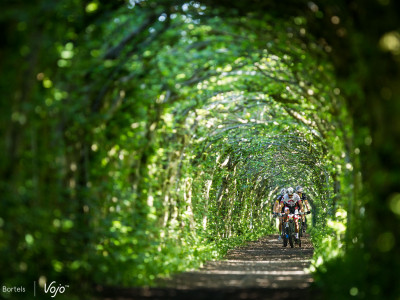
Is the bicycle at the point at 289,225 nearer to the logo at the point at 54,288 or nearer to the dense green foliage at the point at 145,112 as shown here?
the dense green foliage at the point at 145,112

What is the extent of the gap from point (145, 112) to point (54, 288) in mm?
3277

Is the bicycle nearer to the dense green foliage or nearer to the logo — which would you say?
the dense green foliage

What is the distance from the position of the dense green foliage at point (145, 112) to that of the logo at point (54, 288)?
122 mm

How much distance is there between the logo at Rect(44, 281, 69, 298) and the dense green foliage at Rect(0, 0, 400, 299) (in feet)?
0.40

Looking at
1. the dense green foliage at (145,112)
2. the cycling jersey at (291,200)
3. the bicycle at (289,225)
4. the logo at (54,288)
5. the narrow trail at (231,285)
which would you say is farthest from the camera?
the cycling jersey at (291,200)

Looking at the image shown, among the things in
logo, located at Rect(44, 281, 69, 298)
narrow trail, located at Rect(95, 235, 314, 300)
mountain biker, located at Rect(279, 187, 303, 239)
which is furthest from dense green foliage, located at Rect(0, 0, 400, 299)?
mountain biker, located at Rect(279, 187, 303, 239)

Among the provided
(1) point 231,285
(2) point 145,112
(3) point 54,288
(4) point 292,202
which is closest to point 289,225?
(4) point 292,202

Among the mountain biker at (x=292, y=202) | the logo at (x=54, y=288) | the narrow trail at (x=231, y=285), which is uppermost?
the mountain biker at (x=292, y=202)

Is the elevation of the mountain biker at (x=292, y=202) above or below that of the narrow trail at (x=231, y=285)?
above

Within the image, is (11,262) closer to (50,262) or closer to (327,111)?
(50,262)

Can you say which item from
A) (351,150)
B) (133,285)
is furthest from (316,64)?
(133,285)

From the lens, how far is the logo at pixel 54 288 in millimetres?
7016

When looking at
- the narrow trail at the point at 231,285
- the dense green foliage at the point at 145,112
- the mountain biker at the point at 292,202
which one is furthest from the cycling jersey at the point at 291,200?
the narrow trail at the point at 231,285

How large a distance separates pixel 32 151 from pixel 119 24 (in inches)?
81.6
